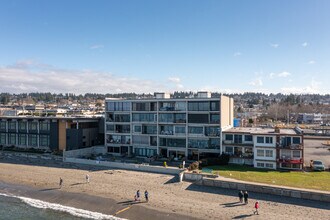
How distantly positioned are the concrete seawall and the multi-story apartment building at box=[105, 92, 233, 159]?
1476 centimetres

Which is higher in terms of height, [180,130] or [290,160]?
[180,130]

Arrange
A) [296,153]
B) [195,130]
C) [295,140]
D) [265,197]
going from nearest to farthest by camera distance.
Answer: [265,197]
[296,153]
[295,140]
[195,130]

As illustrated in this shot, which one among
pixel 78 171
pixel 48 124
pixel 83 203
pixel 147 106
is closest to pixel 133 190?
pixel 83 203

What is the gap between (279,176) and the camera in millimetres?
45375

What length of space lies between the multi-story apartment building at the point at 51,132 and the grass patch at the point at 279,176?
32.9 meters

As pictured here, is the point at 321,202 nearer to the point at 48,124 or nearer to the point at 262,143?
the point at 262,143

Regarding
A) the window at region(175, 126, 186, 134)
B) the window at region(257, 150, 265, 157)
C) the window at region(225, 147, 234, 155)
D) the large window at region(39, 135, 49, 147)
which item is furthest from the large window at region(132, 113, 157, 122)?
the large window at region(39, 135, 49, 147)

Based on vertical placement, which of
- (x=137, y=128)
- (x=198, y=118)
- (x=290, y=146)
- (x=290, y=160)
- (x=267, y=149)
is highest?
(x=198, y=118)

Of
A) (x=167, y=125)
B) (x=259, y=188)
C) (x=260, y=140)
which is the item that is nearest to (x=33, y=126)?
(x=167, y=125)

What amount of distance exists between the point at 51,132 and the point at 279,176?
50699mm

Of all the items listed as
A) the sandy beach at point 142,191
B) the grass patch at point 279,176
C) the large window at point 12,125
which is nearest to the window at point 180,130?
the grass patch at point 279,176

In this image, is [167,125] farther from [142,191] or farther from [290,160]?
[290,160]

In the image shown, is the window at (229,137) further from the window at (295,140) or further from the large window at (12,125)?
the large window at (12,125)

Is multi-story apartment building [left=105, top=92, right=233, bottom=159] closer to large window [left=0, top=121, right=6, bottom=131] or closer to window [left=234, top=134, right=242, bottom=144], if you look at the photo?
window [left=234, top=134, right=242, bottom=144]
